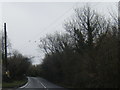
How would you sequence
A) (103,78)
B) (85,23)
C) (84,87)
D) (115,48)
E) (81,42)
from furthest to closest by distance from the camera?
(85,23) → (81,42) → (84,87) → (103,78) → (115,48)

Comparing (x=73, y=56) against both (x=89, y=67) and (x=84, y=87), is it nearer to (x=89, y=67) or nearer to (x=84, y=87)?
(x=84, y=87)

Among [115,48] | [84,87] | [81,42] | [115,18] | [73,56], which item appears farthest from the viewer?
[81,42]

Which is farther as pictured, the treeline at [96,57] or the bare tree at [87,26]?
the bare tree at [87,26]

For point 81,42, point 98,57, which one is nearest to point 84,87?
point 98,57

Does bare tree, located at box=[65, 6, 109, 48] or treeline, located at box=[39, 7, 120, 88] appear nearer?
treeline, located at box=[39, 7, 120, 88]

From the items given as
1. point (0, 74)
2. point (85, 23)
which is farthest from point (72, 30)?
point (0, 74)

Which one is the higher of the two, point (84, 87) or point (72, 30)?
point (72, 30)

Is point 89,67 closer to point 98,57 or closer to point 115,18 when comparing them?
point 98,57

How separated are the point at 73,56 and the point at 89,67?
14648 mm

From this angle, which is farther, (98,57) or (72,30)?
(72,30)

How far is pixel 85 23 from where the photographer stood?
53656mm

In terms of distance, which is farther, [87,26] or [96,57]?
[87,26]

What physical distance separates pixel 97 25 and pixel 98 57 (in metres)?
24.0

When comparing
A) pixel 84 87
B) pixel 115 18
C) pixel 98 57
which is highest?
pixel 115 18
